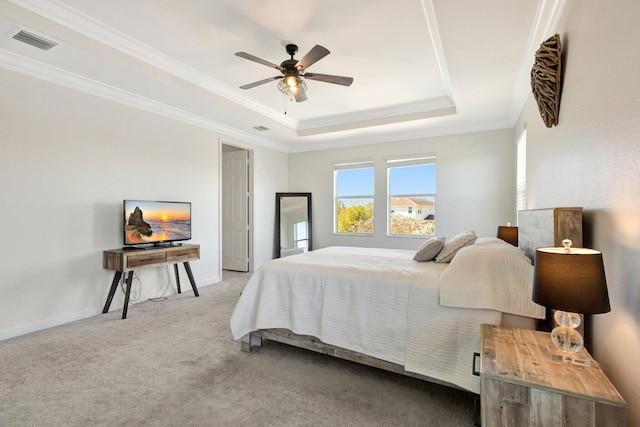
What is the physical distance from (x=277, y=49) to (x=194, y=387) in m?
3.12

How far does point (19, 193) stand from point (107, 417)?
8.17 feet

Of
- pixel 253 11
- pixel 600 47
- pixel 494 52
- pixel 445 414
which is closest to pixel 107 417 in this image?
pixel 445 414

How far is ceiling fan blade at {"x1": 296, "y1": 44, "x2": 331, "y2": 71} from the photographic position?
8.10ft

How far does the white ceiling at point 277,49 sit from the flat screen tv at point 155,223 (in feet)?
4.41

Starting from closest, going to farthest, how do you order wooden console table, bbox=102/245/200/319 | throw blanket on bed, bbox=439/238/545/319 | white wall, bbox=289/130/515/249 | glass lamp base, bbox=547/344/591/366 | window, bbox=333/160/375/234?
glass lamp base, bbox=547/344/591/366 < throw blanket on bed, bbox=439/238/545/319 < wooden console table, bbox=102/245/200/319 < white wall, bbox=289/130/515/249 < window, bbox=333/160/375/234

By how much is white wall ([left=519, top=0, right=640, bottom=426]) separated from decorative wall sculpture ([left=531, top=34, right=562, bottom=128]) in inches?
3.1

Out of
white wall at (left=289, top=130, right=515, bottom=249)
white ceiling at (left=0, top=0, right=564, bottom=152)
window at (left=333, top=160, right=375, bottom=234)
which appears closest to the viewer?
white ceiling at (left=0, top=0, right=564, bottom=152)

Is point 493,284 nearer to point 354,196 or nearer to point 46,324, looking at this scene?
point 46,324

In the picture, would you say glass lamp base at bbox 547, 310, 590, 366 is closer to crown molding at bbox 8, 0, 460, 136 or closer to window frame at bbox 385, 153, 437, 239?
crown molding at bbox 8, 0, 460, 136

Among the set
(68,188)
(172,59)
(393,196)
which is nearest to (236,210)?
(68,188)

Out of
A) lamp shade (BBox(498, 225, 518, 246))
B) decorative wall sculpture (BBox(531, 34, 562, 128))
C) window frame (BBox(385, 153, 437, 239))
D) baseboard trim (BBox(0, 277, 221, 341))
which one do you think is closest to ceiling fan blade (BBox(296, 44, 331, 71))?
decorative wall sculpture (BBox(531, 34, 562, 128))

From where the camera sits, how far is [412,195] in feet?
18.3

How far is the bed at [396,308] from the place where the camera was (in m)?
1.85

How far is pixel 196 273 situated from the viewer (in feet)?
15.8
